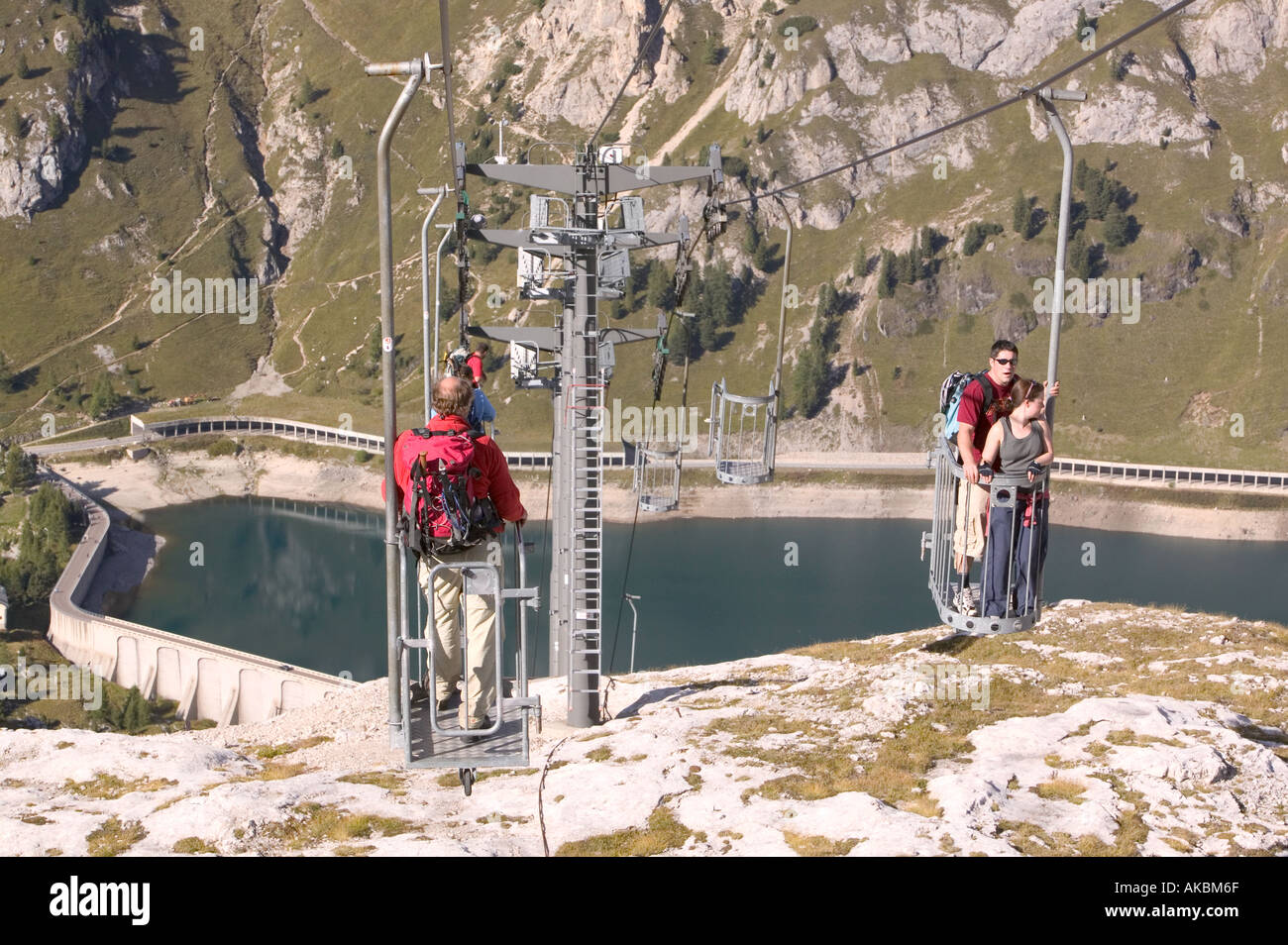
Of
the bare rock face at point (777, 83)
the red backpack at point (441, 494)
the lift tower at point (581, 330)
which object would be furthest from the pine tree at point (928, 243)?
the red backpack at point (441, 494)

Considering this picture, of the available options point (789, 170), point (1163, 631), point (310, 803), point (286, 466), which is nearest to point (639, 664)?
point (1163, 631)

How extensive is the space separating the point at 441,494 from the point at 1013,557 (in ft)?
28.8

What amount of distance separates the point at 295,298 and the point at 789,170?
8589cm

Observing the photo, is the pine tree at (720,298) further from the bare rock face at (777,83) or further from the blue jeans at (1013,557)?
the blue jeans at (1013,557)

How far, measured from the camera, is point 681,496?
136 meters

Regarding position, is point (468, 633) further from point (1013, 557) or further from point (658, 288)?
point (658, 288)

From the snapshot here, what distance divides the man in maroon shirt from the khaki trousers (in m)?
7.34

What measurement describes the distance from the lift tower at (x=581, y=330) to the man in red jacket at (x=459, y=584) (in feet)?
29.6

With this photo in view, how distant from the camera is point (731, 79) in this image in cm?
19962

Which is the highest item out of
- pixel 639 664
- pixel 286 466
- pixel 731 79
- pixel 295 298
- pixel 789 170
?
pixel 731 79

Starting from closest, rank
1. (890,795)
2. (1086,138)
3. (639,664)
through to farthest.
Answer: (890,795) < (639,664) < (1086,138)

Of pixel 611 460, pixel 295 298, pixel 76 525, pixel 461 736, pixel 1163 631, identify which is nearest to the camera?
pixel 461 736

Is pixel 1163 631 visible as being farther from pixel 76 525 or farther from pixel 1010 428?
pixel 76 525

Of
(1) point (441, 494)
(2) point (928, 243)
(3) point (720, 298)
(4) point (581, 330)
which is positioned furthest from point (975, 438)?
(2) point (928, 243)
